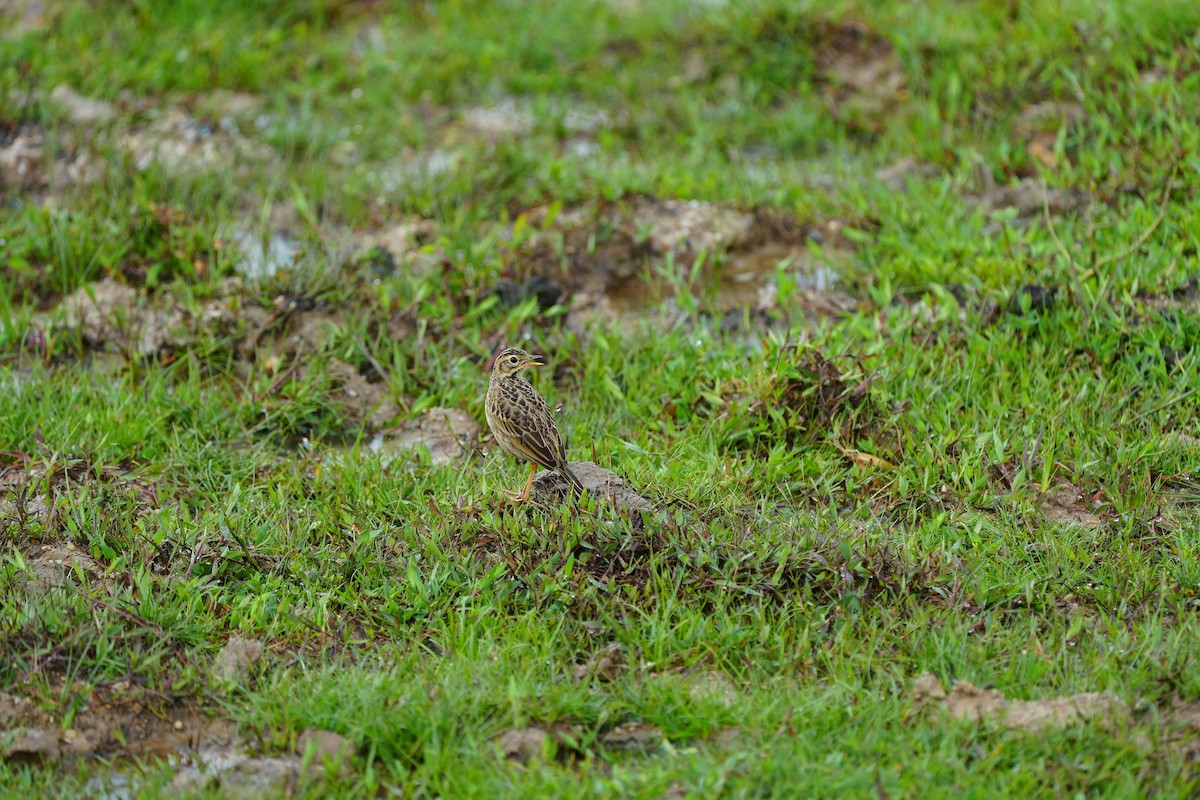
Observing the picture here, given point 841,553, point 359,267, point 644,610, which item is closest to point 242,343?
point 359,267

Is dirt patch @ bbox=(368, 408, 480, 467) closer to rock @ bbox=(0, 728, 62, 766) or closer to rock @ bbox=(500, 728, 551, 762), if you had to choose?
rock @ bbox=(500, 728, 551, 762)

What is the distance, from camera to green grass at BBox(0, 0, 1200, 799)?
15.9ft

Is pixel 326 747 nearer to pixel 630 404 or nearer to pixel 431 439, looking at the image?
pixel 431 439

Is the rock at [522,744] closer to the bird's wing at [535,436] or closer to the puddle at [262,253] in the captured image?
the bird's wing at [535,436]

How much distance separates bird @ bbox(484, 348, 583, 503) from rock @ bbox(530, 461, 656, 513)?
1.6 inches

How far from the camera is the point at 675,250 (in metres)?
8.32

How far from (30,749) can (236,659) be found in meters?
0.80

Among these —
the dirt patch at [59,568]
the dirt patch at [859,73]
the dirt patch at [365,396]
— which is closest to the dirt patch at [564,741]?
the dirt patch at [59,568]

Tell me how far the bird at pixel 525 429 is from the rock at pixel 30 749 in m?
2.16

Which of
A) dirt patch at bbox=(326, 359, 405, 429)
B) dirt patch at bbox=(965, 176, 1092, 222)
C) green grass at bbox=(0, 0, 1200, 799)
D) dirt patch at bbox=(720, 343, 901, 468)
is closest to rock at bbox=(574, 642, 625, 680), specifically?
green grass at bbox=(0, 0, 1200, 799)

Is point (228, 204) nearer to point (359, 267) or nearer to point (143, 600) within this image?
point (359, 267)

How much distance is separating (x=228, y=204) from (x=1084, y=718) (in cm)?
628

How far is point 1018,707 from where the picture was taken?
186 inches

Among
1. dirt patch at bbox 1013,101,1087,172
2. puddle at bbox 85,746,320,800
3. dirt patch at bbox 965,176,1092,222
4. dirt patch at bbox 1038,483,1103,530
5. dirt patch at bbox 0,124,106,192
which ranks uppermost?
dirt patch at bbox 1013,101,1087,172
